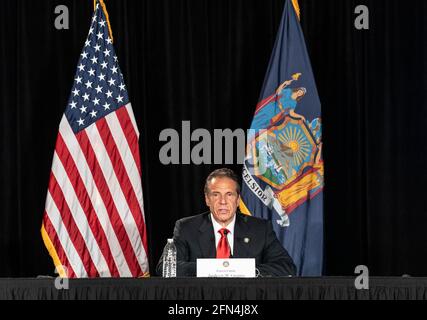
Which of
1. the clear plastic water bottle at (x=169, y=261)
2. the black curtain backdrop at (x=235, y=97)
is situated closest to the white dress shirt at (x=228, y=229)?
the clear plastic water bottle at (x=169, y=261)

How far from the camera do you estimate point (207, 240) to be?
4.05 meters

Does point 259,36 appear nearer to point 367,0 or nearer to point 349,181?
point 367,0

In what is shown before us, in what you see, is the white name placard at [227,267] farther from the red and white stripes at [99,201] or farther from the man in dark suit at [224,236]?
the red and white stripes at [99,201]

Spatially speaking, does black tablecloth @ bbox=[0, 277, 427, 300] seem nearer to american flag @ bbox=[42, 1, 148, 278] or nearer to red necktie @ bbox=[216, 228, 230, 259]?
red necktie @ bbox=[216, 228, 230, 259]

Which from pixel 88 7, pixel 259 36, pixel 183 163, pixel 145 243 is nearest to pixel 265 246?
pixel 145 243

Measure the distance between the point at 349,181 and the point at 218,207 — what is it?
201cm

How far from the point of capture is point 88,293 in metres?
2.55

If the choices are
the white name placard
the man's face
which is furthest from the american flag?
the white name placard

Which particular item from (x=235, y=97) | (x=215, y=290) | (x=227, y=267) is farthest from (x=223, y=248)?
(x=235, y=97)

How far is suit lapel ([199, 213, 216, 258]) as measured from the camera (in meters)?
4.02

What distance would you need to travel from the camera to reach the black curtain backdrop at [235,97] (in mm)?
5688

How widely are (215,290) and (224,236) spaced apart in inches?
57.7
